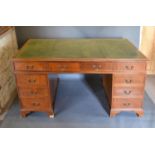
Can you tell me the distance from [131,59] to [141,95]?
0.40 meters

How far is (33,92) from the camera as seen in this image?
6.23ft

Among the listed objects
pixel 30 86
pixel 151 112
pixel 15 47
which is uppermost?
pixel 15 47

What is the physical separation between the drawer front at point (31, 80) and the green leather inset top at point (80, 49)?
19 centimetres

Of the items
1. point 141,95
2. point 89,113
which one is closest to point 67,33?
point 89,113

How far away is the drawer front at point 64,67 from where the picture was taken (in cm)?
175

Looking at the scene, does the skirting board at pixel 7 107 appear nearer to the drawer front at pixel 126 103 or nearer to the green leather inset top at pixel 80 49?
the green leather inset top at pixel 80 49

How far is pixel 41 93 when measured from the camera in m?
1.90

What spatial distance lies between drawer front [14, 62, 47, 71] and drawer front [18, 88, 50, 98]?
8.6 inches

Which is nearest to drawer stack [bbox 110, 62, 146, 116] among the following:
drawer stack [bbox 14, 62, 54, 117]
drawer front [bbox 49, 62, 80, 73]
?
drawer front [bbox 49, 62, 80, 73]

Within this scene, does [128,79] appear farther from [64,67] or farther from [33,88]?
[33,88]

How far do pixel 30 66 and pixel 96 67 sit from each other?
612 millimetres

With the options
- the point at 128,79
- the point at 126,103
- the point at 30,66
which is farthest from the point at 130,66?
the point at 30,66

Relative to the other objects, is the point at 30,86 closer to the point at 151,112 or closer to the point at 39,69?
the point at 39,69

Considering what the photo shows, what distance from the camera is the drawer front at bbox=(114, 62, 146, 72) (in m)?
1.73
